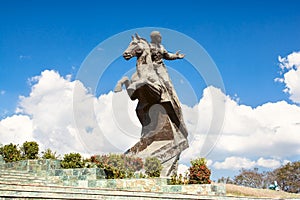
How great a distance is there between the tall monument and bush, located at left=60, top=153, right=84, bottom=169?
3.14 m

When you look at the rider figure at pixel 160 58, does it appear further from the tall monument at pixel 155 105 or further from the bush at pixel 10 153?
the bush at pixel 10 153

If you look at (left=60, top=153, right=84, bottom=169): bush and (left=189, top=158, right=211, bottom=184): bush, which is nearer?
(left=189, top=158, right=211, bottom=184): bush

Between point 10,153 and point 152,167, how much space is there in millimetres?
5687

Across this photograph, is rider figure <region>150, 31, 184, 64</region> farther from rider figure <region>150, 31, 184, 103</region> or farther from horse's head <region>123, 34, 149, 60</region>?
horse's head <region>123, 34, 149, 60</region>

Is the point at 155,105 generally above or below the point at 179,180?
above

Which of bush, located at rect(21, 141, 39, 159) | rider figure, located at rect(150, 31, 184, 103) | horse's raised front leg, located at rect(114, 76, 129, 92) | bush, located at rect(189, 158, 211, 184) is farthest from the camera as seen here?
rider figure, located at rect(150, 31, 184, 103)

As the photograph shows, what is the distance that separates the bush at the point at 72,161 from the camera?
1354 cm

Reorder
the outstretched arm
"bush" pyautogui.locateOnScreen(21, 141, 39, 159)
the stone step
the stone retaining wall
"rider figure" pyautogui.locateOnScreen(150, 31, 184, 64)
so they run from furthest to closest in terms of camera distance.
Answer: the outstretched arm < "rider figure" pyautogui.locateOnScreen(150, 31, 184, 64) < "bush" pyautogui.locateOnScreen(21, 141, 39, 159) < the stone retaining wall < the stone step

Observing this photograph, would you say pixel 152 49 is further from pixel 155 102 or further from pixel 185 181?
pixel 185 181

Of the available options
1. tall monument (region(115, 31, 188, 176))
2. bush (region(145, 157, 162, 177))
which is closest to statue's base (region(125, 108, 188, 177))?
tall monument (region(115, 31, 188, 176))

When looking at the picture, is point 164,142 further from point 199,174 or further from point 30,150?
point 30,150

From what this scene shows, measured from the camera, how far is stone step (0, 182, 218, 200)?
288 inches

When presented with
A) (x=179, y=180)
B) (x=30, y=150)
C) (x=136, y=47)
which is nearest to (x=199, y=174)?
(x=179, y=180)

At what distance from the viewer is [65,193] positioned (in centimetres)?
800
